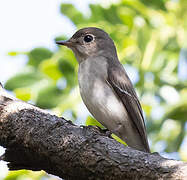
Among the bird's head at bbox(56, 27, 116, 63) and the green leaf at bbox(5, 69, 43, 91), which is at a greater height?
the bird's head at bbox(56, 27, 116, 63)

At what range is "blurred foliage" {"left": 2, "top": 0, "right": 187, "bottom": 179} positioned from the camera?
383cm

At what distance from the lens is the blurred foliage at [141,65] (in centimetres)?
383

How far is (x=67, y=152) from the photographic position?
2953 millimetres

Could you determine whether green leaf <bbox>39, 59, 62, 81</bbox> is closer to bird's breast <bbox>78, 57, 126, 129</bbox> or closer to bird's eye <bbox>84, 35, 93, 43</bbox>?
bird's breast <bbox>78, 57, 126, 129</bbox>

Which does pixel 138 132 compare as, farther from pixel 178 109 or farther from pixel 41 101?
pixel 41 101

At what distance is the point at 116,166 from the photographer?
2.76 m

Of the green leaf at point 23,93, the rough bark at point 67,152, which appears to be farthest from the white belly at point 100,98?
the rough bark at point 67,152

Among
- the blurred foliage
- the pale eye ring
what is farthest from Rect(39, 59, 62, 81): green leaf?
the pale eye ring

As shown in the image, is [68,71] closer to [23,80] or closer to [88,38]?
[23,80]

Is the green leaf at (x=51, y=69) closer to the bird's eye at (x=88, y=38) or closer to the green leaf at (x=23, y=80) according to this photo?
the green leaf at (x=23, y=80)

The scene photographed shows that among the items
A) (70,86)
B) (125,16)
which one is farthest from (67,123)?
(125,16)

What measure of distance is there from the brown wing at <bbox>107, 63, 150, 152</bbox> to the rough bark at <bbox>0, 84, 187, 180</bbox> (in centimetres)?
141

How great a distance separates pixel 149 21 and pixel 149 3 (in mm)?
198

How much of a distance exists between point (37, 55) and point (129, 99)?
4.24 ft
